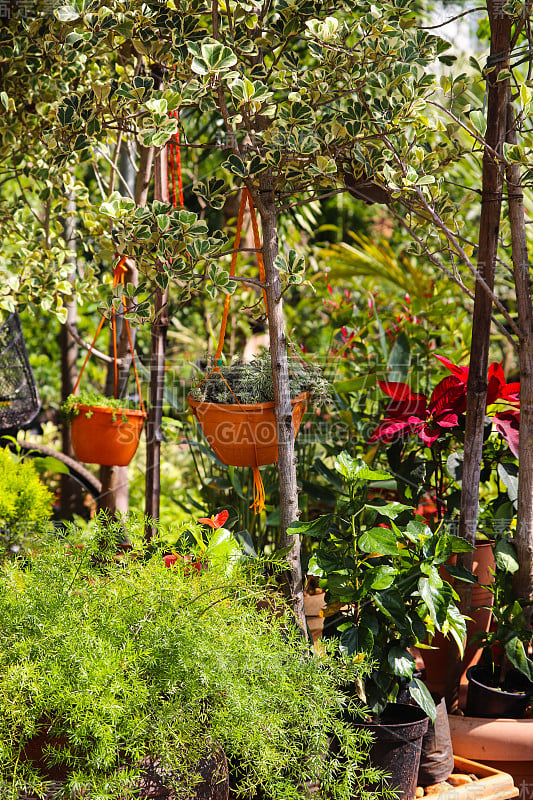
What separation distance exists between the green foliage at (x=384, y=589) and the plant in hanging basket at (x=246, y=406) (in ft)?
0.56

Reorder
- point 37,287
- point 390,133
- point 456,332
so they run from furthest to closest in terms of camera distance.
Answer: point 456,332 < point 37,287 < point 390,133

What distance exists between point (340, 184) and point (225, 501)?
101 cm

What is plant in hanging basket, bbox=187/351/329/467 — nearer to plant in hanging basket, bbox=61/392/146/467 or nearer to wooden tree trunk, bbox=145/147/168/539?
wooden tree trunk, bbox=145/147/168/539

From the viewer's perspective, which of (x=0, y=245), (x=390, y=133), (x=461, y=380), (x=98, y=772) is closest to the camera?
(x=98, y=772)

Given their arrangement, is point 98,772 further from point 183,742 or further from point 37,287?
point 37,287

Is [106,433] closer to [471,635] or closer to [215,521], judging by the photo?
[215,521]

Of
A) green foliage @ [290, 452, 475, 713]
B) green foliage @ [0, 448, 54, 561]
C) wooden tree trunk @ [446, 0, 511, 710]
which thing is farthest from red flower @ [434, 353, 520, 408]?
green foliage @ [0, 448, 54, 561]

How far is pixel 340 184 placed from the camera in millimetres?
1477

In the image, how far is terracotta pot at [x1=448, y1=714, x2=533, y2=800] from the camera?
1.42m

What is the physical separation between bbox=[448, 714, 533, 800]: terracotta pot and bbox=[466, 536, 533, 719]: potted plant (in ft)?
0.13

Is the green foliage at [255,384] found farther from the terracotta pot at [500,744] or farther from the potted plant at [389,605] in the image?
the terracotta pot at [500,744]

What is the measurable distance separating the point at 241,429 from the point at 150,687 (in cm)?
56

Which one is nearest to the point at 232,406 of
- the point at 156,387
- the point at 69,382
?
the point at 156,387

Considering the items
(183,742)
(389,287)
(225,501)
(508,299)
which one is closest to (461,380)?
(225,501)
